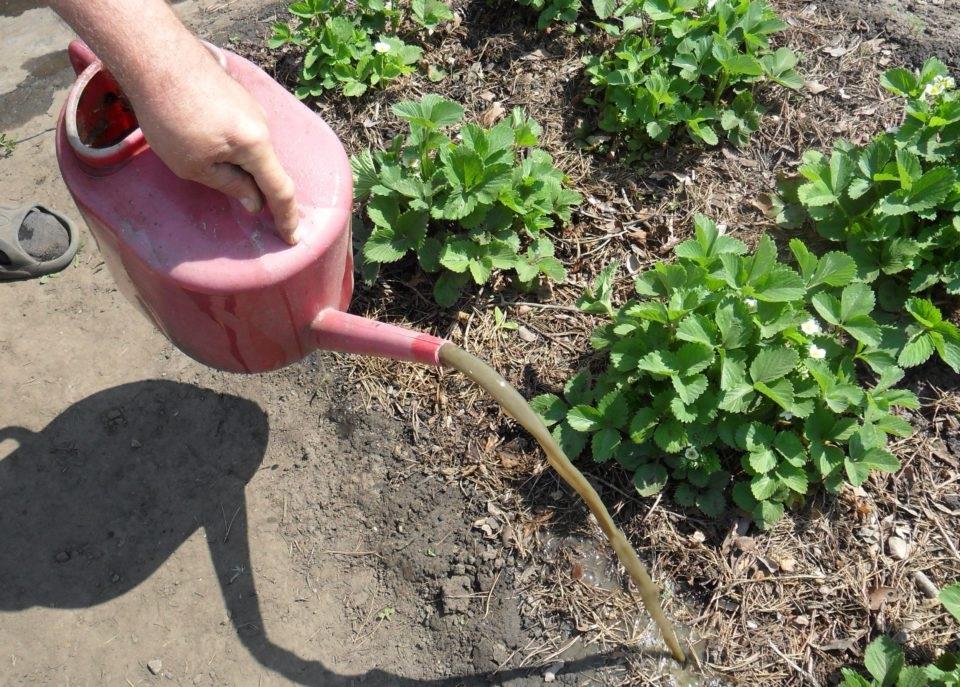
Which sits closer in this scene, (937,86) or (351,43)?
(937,86)

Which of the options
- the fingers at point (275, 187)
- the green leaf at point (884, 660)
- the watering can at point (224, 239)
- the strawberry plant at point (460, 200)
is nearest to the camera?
the fingers at point (275, 187)

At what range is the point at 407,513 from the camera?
2354 millimetres

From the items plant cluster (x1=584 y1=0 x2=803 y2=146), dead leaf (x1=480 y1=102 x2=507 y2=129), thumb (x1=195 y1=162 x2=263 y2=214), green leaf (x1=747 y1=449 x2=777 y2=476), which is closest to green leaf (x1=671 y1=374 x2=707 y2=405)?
green leaf (x1=747 y1=449 x2=777 y2=476)

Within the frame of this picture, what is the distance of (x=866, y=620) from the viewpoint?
2.05m

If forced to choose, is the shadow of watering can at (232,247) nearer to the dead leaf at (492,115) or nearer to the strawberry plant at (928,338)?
the strawberry plant at (928,338)

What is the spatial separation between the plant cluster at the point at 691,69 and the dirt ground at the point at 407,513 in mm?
142

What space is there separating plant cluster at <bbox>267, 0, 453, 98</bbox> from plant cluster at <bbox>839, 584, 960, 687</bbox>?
2.36 metres

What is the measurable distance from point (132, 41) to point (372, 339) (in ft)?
2.37

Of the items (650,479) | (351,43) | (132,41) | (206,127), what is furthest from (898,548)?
(351,43)

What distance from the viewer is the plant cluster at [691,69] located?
2666mm

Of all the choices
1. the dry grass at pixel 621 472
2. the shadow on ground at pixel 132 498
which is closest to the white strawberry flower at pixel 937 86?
the dry grass at pixel 621 472

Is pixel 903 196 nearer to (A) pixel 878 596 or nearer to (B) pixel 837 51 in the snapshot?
(B) pixel 837 51

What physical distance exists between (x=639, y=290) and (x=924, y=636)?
44.5 inches

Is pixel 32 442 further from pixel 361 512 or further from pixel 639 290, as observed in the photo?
pixel 639 290
